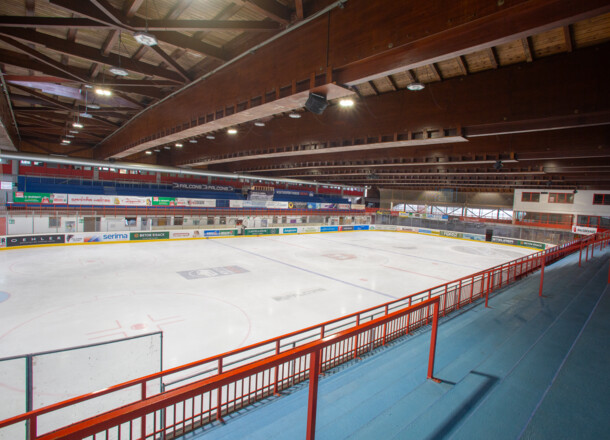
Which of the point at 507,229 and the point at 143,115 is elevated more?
the point at 143,115

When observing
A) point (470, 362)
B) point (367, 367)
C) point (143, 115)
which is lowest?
point (367, 367)

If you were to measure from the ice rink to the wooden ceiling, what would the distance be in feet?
21.5

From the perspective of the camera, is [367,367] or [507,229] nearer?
[367,367]

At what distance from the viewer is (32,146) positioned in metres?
32.9

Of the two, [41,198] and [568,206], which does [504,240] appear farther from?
[41,198]

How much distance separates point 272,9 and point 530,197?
43.1 m

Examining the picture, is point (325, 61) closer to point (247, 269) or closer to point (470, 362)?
point (470, 362)

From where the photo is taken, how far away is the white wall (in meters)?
31.3

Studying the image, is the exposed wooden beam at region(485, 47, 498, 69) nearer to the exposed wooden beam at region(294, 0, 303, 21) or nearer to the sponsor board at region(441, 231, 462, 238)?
the exposed wooden beam at region(294, 0, 303, 21)

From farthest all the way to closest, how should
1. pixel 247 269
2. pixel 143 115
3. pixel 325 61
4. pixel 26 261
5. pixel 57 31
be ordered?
pixel 247 269
pixel 26 261
pixel 143 115
pixel 57 31
pixel 325 61

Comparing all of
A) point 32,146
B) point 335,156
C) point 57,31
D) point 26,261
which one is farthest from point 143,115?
point 32,146

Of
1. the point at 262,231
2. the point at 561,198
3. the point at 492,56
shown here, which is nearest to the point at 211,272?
the point at 492,56

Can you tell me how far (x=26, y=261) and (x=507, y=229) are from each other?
134ft

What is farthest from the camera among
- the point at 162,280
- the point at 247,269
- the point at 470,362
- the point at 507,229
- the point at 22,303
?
the point at 507,229
